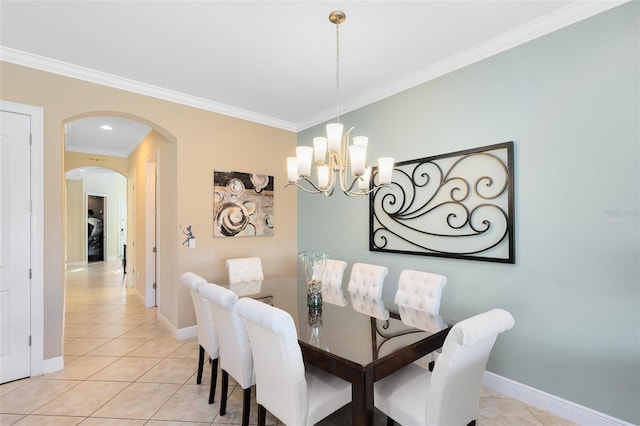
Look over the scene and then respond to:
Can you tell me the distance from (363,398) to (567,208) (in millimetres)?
1924

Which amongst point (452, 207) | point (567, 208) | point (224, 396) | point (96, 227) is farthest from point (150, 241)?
point (96, 227)

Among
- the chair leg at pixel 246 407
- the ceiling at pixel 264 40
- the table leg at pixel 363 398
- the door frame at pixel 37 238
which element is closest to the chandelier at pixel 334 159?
the ceiling at pixel 264 40

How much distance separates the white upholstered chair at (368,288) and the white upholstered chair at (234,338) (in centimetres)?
85

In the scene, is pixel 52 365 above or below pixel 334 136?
below

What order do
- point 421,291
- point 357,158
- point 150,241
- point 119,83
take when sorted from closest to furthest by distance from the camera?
point 357,158 < point 421,291 < point 119,83 < point 150,241

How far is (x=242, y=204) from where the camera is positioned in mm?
4129

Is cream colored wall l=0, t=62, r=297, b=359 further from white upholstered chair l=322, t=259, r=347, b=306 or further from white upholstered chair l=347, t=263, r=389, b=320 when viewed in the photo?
white upholstered chair l=347, t=263, r=389, b=320

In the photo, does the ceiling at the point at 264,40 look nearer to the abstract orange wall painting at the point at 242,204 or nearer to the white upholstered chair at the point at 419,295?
the abstract orange wall painting at the point at 242,204

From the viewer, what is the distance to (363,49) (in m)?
2.65

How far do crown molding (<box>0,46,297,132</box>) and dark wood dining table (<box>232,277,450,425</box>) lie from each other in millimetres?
2636

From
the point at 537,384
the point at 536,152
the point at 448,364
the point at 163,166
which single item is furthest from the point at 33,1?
the point at 537,384

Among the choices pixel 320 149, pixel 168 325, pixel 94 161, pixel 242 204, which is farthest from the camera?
pixel 94 161

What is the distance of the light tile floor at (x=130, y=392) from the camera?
2150 millimetres

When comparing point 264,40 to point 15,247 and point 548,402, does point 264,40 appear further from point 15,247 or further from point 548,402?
point 548,402
